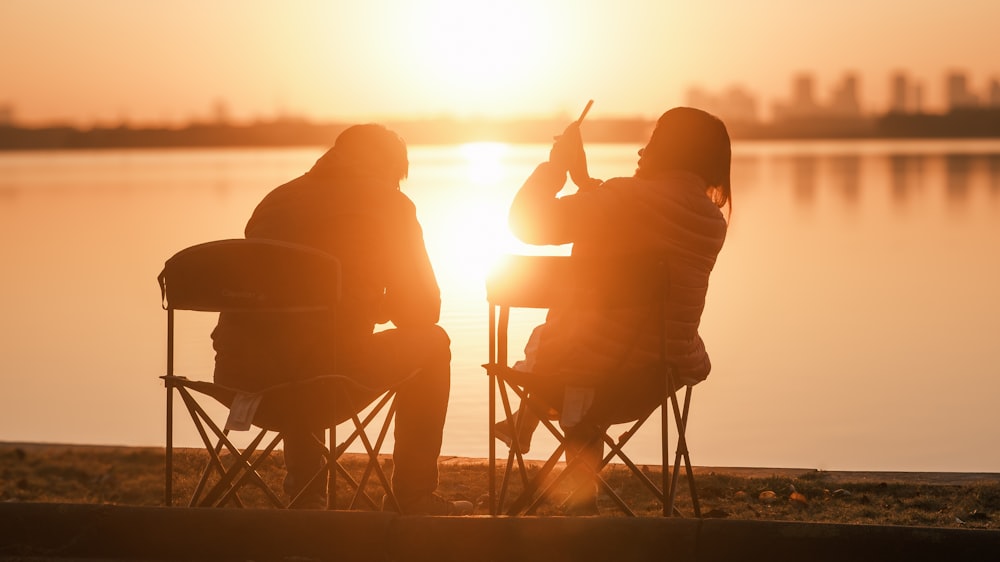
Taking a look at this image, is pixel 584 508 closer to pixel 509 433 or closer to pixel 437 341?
pixel 509 433

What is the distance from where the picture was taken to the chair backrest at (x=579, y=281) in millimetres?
4500

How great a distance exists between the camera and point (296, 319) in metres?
4.68

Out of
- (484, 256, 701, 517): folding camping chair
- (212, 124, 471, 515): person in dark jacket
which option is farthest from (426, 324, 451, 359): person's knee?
(484, 256, 701, 517): folding camping chair

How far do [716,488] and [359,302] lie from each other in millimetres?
1616

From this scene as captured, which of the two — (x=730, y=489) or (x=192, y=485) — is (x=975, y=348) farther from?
(x=192, y=485)

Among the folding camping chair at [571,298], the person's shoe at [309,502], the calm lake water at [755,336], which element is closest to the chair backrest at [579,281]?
the folding camping chair at [571,298]

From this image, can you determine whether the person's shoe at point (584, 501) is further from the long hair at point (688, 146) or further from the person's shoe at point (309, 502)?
the long hair at point (688, 146)

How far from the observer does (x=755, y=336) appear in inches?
468

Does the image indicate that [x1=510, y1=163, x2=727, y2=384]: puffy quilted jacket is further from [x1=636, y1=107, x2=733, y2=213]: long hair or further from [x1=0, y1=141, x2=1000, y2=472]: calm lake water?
[x1=0, y1=141, x2=1000, y2=472]: calm lake water

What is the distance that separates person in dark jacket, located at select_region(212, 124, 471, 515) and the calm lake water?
2.41m

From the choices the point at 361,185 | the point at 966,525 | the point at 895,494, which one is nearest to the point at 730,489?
the point at 895,494

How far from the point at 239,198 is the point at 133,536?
98.0ft

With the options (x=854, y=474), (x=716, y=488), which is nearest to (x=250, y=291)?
(x=716, y=488)

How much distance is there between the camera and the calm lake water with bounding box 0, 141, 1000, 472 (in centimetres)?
816
